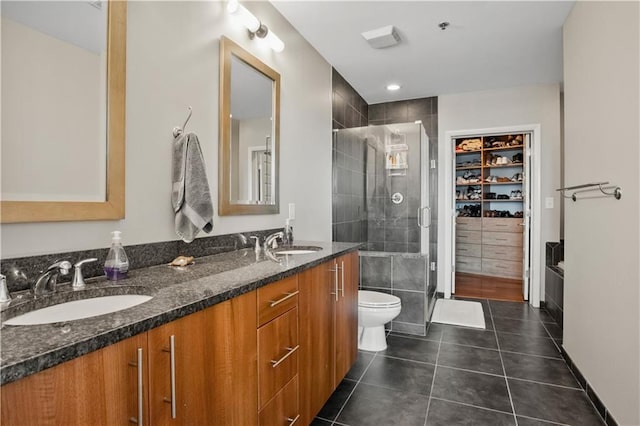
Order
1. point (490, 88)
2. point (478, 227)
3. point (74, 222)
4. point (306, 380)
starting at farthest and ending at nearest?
point (478, 227), point (490, 88), point (306, 380), point (74, 222)

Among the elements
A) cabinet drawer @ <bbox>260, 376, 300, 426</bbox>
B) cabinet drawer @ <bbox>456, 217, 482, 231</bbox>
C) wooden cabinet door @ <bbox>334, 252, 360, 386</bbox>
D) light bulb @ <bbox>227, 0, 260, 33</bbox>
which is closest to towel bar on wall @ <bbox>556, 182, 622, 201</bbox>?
wooden cabinet door @ <bbox>334, 252, 360, 386</bbox>

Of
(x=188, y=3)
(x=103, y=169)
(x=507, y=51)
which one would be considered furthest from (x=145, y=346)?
(x=507, y=51)

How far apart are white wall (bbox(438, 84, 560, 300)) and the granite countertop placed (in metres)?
3.17

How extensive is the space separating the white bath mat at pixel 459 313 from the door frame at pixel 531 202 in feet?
1.03

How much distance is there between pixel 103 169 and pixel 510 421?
221cm

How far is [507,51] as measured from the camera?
2.93 metres

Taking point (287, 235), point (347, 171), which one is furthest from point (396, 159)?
point (287, 235)

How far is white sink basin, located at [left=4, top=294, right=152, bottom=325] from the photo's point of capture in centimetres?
84

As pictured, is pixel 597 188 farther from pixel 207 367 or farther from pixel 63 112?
pixel 63 112

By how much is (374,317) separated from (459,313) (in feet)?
4.79

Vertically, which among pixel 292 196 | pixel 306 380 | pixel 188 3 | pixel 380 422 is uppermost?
pixel 188 3

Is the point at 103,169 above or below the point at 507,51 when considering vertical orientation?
below

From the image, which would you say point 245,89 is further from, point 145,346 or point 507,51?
point 507,51

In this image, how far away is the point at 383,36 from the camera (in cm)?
260
